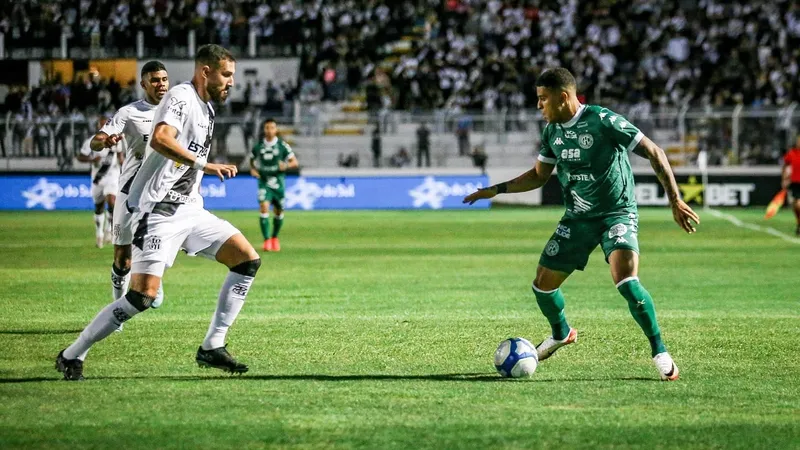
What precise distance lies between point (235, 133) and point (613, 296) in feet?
81.1

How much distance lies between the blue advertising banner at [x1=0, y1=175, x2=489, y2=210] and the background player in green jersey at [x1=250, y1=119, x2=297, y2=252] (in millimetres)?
14298

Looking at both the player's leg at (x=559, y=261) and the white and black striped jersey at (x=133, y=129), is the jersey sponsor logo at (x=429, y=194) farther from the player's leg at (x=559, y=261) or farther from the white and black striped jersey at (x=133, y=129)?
the player's leg at (x=559, y=261)

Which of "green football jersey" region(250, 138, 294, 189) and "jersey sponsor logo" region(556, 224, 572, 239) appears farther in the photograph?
"green football jersey" region(250, 138, 294, 189)

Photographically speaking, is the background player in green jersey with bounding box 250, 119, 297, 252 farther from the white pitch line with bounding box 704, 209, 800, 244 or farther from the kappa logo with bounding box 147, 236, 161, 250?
the kappa logo with bounding box 147, 236, 161, 250

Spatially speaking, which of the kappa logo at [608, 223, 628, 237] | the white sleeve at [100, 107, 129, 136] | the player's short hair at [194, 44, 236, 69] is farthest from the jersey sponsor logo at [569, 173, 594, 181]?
the white sleeve at [100, 107, 129, 136]

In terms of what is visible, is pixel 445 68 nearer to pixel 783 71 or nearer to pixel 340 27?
pixel 340 27

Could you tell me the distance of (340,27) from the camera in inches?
1766

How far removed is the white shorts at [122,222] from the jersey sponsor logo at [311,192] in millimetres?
26065

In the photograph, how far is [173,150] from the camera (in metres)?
8.02

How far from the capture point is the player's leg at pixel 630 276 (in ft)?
28.2

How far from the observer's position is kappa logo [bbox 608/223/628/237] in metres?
8.71

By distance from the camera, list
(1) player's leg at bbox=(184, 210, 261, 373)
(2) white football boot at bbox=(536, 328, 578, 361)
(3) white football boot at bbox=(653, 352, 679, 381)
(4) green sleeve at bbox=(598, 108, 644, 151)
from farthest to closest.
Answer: (2) white football boot at bbox=(536, 328, 578, 361)
(4) green sleeve at bbox=(598, 108, 644, 151)
(1) player's leg at bbox=(184, 210, 261, 373)
(3) white football boot at bbox=(653, 352, 679, 381)

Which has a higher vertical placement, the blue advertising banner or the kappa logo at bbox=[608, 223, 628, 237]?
the kappa logo at bbox=[608, 223, 628, 237]

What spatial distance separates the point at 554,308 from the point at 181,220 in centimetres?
294
